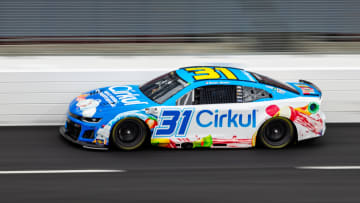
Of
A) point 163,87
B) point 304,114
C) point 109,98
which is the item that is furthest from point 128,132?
point 304,114

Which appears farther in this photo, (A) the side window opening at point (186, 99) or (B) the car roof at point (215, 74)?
(B) the car roof at point (215, 74)

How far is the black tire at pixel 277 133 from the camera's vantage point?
8.53 metres

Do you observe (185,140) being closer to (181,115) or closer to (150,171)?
(181,115)

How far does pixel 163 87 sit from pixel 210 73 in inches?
32.3

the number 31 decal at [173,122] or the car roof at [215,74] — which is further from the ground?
the car roof at [215,74]

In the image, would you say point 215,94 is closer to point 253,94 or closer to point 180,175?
point 253,94

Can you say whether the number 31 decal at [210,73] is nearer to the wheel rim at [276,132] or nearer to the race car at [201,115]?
the race car at [201,115]

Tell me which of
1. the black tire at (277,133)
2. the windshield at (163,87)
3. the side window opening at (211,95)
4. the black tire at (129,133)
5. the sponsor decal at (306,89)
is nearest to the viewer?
the black tire at (129,133)

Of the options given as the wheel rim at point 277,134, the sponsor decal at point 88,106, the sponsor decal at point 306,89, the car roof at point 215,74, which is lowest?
the wheel rim at point 277,134

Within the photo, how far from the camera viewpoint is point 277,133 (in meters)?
8.64

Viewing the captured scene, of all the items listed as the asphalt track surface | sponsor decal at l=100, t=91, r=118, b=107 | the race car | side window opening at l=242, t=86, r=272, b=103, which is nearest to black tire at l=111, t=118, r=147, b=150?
the race car

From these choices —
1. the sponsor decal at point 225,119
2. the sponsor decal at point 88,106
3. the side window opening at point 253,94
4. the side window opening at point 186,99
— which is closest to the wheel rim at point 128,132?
the sponsor decal at point 88,106
